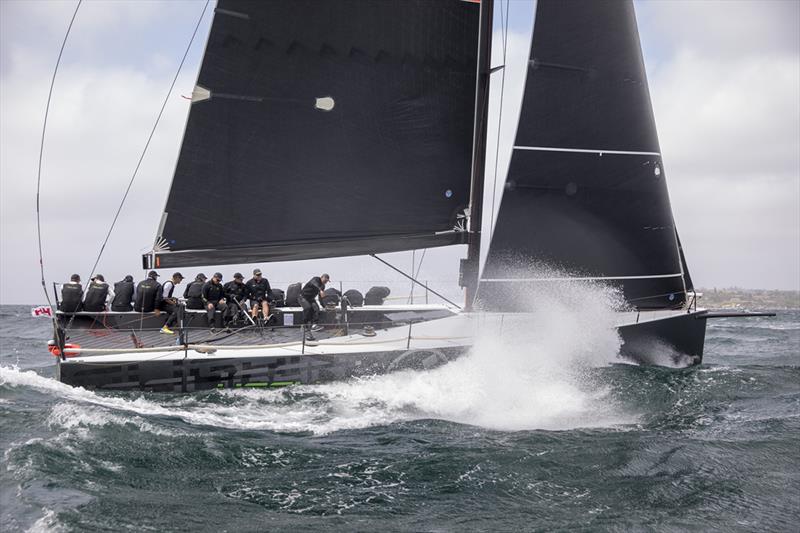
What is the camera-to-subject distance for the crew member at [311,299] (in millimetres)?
13461

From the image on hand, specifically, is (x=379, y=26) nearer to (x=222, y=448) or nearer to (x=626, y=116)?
(x=626, y=116)

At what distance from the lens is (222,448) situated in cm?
812

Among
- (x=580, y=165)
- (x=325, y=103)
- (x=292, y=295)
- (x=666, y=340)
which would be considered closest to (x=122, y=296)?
(x=292, y=295)

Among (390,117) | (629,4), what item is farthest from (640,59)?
(390,117)

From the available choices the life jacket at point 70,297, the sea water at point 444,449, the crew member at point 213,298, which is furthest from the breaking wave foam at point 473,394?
the crew member at point 213,298

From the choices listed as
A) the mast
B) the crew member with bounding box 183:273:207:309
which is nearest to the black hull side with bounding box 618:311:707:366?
the mast

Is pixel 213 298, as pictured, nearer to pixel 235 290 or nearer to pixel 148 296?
pixel 235 290

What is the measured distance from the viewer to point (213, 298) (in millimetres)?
13844

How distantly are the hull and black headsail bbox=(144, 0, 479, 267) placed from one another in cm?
161

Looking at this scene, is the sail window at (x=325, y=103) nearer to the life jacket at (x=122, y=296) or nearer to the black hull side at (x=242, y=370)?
the black hull side at (x=242, y=370)

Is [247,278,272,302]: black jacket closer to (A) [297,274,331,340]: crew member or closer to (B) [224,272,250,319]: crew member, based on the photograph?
(B) [224,272,250,319]: crew member

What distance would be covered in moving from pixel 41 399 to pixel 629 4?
11.9 meters

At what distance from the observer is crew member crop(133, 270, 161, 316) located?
44.6ft

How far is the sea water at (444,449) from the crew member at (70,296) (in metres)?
1.51
